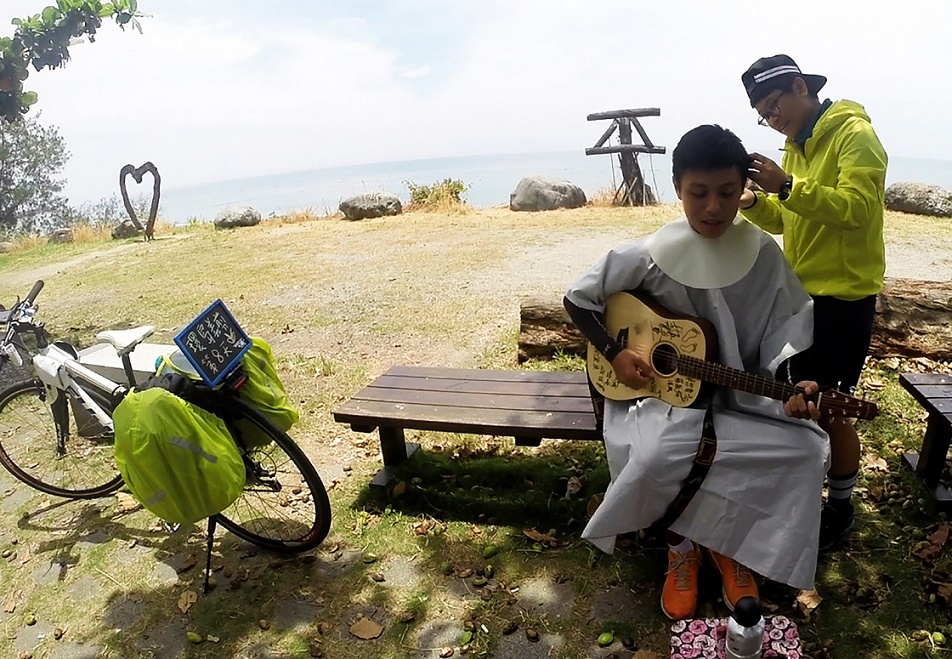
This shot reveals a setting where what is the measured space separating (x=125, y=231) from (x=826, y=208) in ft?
52.1

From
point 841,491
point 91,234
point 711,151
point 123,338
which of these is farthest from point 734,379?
point 91,234

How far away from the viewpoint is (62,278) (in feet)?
33.3

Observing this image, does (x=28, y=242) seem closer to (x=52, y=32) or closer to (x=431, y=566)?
(x=52, y=32)

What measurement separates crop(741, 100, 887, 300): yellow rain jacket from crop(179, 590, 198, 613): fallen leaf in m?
2.86

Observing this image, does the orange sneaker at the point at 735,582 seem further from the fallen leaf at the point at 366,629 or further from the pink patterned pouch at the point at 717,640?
the fallen leaf at the point at 366,629

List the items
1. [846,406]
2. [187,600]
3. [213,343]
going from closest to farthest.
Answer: [846,406]
[213,343]
[187,600]

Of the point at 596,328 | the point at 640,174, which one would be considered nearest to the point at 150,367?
the point at 596,328

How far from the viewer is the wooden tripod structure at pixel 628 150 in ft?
46.0

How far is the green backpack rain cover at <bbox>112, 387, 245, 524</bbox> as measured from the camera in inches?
96.2

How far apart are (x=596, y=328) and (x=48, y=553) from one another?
9.60 feet

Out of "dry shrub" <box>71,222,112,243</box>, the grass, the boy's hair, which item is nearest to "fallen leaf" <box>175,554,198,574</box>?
the grass

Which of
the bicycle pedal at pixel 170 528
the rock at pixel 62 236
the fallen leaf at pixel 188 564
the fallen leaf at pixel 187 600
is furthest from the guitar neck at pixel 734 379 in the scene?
the rock at pixel 62 236

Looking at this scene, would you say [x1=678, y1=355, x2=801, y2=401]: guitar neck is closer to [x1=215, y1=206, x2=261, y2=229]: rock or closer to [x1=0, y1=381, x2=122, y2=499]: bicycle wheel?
[x1=0, y1=381, x2=122, y2=499]: bicycle wheel

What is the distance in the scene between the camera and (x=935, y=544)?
2766 millimetres
